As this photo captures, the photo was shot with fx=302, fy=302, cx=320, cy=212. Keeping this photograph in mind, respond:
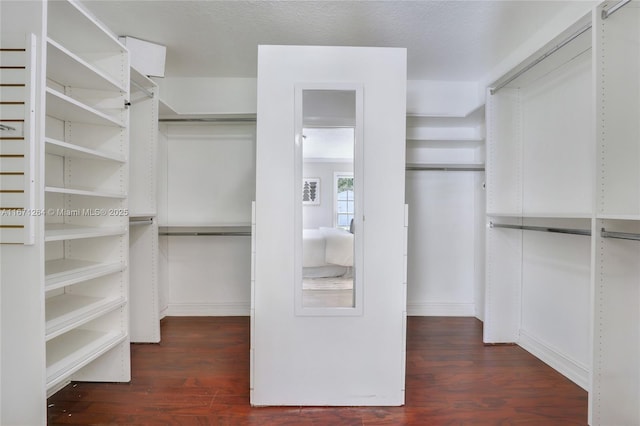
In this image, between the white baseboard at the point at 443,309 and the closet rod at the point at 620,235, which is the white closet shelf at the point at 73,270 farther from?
the white baseboard at the point at 443,309

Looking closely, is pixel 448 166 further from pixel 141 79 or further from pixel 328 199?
pixel 141 79

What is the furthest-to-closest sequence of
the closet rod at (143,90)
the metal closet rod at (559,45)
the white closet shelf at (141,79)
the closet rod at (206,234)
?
1. the closet rod at (206,234)
2. the closet rod at (143,90)
3. the white closet shelf at (141,79)
4. the metal closet rod at (559,45)

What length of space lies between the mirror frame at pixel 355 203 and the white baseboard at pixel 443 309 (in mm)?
1763

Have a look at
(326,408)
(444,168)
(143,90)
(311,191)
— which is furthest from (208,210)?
(444,168)

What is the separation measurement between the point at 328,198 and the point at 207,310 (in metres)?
2.20

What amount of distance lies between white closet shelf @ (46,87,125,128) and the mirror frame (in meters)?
1.10

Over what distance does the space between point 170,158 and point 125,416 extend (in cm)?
229

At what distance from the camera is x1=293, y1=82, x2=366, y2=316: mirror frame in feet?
5.55

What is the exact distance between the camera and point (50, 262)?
6.02 ft

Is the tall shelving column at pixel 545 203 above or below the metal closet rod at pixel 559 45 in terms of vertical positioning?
below

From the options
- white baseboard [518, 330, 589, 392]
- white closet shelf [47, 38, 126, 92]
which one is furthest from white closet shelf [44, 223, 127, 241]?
white baseboard [518, 330, 589, 392]

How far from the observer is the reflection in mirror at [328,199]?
1.70 m

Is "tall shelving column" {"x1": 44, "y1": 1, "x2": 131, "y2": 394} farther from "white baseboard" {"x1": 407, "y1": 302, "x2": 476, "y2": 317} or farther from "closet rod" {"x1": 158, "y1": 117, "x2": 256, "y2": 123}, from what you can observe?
"white baseboard" {"x1": 407, "y1": 302, "x2": 476, "y2": 317}

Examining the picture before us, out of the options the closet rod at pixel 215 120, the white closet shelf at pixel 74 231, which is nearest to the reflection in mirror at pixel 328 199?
the white closet shelf at pixel 74 231
